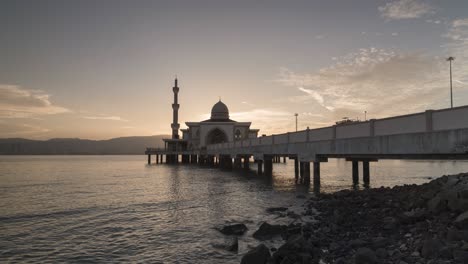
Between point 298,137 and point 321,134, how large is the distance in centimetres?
426

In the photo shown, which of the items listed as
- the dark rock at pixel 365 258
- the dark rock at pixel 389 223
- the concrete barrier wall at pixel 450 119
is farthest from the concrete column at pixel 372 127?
the dark rock at pixel 365 258

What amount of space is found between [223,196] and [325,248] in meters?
15.4

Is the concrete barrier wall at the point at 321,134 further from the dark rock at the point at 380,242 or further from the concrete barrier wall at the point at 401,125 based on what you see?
the dark rock at the point at 380,242

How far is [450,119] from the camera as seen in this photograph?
14.6 metres

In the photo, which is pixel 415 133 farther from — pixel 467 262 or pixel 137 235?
pixel 137 235

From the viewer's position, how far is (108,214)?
19.4 metres

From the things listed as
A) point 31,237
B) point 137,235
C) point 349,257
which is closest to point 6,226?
point 31,237

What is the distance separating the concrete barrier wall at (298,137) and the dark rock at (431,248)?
19.8 meters

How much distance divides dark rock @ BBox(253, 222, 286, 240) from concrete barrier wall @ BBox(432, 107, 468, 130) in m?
8.35

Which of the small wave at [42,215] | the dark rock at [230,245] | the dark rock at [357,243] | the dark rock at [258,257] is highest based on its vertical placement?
the dark rock at [357,243]

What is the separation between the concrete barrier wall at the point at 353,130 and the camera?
20.0 meters

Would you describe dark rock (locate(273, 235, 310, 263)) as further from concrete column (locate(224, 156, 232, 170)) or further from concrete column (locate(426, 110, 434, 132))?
concrete column (locate(224, 156, 232, 170))

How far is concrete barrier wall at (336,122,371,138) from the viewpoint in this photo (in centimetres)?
2002

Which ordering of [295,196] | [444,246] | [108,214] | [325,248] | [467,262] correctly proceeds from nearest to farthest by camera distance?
1. [467,262]
2. [444,246]
3. [325,248]
4. [108,214]
5. [295,196]
